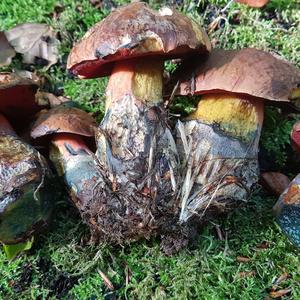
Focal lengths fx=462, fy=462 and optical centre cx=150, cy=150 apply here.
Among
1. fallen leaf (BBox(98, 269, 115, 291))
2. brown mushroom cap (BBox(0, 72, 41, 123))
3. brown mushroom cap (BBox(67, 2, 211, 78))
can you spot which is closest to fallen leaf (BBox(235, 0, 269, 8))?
brown mushroom cap (BBox(67, 2, 211, 78))

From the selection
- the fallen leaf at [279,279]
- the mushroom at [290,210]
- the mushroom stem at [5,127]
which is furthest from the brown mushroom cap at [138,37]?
the fallen leaf at [279,279]

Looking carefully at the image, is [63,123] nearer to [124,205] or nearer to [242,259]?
[124,205]

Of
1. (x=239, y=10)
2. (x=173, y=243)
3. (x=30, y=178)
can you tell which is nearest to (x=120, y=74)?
(x=30, y=178)

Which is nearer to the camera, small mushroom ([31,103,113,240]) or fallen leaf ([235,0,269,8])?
small mushroom ([31,103,113,240])

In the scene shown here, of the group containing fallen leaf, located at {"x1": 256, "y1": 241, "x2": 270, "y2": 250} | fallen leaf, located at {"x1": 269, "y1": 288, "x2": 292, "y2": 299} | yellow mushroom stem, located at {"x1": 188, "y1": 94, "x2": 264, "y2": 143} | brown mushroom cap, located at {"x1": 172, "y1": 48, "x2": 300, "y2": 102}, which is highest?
brown mushroom cap, located at {"x1": 172, "y1": 48, "x2": 300, "y2": 102}

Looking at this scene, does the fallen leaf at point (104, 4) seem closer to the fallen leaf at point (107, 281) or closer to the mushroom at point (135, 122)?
the mushroom at point (135, 122)

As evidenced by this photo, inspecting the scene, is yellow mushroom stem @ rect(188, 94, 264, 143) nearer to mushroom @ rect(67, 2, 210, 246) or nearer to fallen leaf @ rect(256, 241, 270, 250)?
mushroom @ rect(67, 2, 210, 246)

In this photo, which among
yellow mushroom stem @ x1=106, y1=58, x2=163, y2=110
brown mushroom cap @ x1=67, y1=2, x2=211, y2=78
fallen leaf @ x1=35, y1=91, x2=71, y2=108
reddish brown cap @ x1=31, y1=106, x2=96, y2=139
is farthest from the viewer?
fallen leaf @ x1=35, y1=91, x2=71, y2=108
